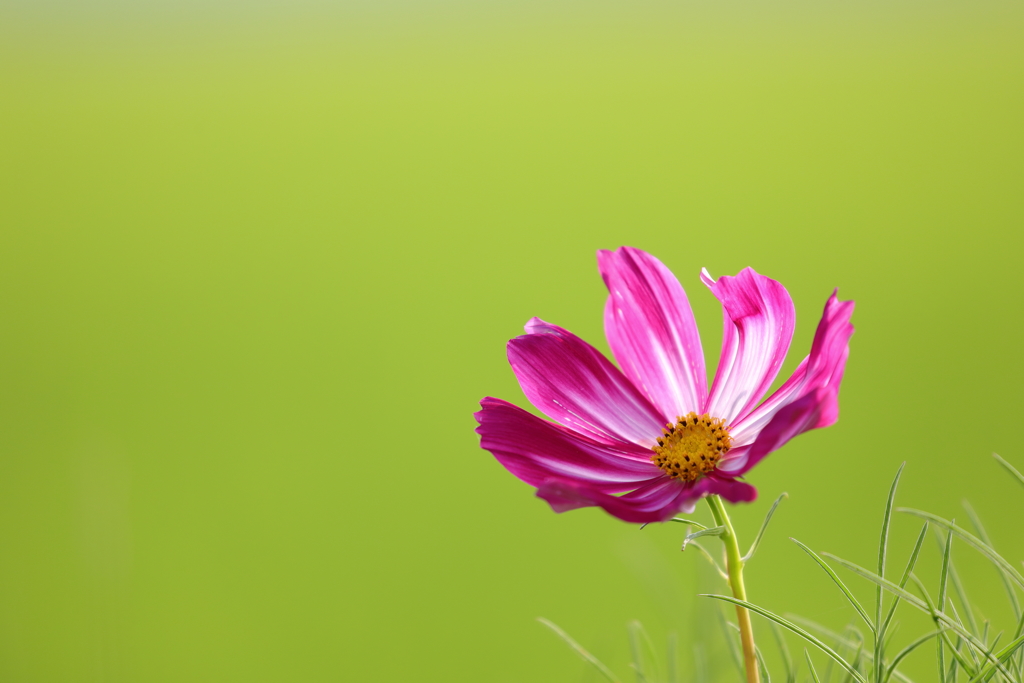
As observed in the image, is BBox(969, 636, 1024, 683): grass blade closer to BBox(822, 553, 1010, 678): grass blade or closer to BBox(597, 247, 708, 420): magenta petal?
BBox(822, 553, 1010, 678): grass blade

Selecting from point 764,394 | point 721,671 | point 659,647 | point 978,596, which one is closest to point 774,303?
point 764,394

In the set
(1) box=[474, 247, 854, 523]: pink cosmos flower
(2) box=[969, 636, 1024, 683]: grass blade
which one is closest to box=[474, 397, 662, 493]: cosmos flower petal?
(1) box=[474, 247, 854, 523]: pink cosmos flower

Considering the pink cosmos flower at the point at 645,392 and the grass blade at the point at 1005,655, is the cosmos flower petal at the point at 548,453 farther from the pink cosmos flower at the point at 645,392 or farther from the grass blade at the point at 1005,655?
the grass blade at the point at 1005,655

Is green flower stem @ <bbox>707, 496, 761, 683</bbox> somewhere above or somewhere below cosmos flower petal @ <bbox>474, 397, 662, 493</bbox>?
below

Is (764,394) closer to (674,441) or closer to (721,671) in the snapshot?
(674,441)

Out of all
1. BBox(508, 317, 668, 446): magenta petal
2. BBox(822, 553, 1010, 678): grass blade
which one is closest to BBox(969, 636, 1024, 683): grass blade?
BBox(822, 553, 1010, 678): grass blade

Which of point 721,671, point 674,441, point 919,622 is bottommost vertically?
point 919,622

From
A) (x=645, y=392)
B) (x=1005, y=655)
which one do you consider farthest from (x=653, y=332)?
(x=1005, y=655)

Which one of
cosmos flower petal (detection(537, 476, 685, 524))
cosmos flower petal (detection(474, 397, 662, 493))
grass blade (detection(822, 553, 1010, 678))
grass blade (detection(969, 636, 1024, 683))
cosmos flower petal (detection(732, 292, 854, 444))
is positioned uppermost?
cosmos flower petal (detection(732, 292, 854, 444))
